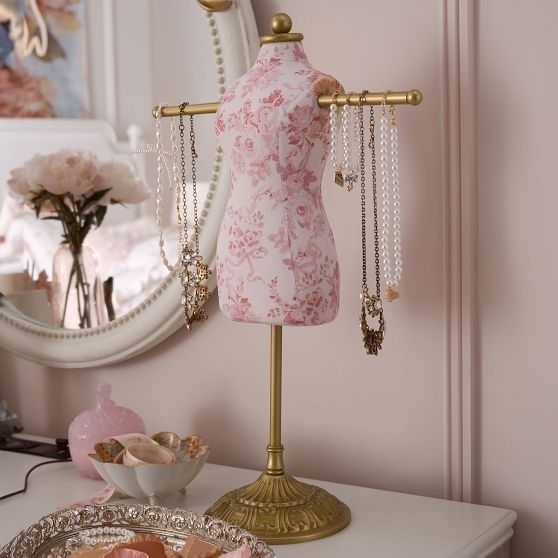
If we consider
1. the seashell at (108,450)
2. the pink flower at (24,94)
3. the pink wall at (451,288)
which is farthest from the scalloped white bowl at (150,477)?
the pink flower at (24,94)

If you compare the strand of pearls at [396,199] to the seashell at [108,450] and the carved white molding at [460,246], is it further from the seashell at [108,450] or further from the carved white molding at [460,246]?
the seashell at [108,450]

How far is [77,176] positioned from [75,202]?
46 millimetres

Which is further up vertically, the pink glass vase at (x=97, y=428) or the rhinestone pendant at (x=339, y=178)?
the rhinestone pendant at (x=339, y=178)

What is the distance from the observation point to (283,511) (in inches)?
44.2

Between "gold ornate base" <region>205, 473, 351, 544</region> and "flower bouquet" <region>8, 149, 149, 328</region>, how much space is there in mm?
520

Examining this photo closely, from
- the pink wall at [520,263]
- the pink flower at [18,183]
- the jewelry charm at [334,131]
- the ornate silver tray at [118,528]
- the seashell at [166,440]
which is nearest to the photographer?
the ornate silver tray at [118,528]

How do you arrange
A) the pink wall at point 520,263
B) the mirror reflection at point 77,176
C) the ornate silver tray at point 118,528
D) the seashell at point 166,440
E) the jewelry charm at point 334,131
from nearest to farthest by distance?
the ornate silver tray at point 118,528, the jewelry charm at point 334,131, the pink wall at point 520,263, the seashell at point 166,440, the mirror reflection at point 77,176

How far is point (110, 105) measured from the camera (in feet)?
4.97

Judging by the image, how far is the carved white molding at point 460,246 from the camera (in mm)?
1197

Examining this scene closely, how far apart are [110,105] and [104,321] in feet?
1.18

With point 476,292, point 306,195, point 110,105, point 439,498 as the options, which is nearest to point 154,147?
point 110,105

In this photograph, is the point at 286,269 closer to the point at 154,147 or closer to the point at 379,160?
the point at 379,160

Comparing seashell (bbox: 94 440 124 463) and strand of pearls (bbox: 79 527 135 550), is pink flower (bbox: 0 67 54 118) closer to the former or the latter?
seashell (bbox: 94 440 124 463)

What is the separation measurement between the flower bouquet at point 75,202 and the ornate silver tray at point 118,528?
2.01 ft
